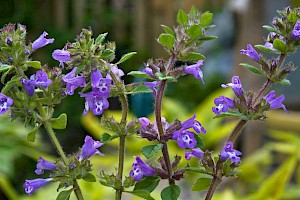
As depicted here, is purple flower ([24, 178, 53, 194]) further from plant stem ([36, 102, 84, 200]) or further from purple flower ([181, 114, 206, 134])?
purple flower ([181, 114, 206, 134])

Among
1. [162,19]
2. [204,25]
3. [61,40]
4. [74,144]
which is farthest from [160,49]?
[204,25]

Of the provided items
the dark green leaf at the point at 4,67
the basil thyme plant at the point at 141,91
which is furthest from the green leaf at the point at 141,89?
the dark green leaf at the point at 4,67

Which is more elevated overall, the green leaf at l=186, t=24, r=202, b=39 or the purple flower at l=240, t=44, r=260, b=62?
the green leaf at l=186, t=24, r=202, b=39

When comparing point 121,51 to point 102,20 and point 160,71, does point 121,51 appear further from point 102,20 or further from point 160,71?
point 160,71

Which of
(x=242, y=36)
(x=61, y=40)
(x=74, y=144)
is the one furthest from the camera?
(x=61, y=40)

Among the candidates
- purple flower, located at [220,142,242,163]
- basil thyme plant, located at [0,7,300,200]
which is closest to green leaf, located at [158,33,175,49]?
basil thyme plant, located at [0,7,300,200]

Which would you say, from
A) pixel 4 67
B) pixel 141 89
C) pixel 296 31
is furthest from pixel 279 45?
pixel 4 67
